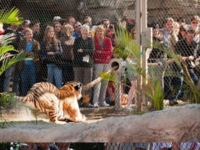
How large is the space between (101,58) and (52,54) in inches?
31.8

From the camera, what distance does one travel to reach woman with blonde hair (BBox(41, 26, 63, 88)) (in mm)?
10789

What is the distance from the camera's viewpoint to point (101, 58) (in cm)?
1064

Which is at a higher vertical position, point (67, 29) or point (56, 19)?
point (56, 19)

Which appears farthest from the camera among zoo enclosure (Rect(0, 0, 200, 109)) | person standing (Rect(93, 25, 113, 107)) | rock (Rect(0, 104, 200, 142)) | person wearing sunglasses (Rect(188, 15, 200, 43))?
person standing (Rect(93, 25, 113, 107))

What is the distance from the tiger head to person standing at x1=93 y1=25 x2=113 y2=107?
43 cm

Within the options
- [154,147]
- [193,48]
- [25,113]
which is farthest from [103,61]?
[154,147]

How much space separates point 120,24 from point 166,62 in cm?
187

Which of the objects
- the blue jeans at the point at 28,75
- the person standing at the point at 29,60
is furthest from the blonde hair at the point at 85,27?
the blue jeans at the point at 28,75

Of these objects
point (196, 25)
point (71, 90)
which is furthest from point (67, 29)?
point (196, 25)

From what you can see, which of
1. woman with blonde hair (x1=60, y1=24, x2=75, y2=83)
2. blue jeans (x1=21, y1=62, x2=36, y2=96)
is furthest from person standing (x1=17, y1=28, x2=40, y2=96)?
woman with blonde hair (x1=60, y1=24, x2=75, y2=83)

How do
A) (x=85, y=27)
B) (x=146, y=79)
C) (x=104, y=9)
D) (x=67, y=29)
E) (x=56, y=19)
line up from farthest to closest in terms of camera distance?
1. (x=104, y=9)
2. (x=56, y=19)
3. (x=67, y=29)
4. (x=85, y=27)
5. (x=146, y=79)

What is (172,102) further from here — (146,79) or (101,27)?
(101,27)

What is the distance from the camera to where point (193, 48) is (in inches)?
392

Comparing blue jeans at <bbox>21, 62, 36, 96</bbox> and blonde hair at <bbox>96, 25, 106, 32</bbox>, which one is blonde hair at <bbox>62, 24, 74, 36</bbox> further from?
blue jeans at <bbox>21, 62, 36, 96</bbox>
